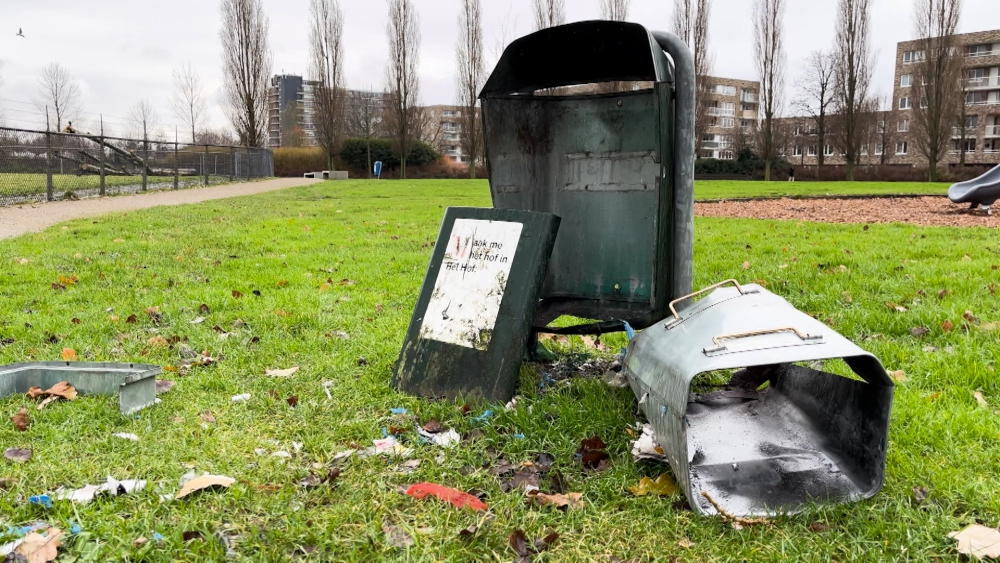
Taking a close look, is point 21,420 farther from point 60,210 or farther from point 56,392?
point 60,210

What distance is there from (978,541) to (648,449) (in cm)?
105

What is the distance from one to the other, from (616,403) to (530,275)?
0.71 m

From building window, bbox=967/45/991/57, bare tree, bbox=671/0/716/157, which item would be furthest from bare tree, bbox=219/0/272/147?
building window, bbox=967/45/991/57

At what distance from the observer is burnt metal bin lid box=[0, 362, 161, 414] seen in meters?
3.25

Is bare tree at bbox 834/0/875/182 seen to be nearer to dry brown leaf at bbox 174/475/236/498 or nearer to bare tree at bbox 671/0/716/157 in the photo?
bare tree at bbox 671/0/716/157

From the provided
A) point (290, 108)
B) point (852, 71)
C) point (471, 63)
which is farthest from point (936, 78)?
point (290, 108)

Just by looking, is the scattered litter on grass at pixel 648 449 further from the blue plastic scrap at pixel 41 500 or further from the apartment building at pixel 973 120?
the apartment building at pixel 973 120

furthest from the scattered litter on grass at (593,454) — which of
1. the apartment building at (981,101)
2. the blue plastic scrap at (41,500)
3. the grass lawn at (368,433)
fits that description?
the apartment building at (981,101)

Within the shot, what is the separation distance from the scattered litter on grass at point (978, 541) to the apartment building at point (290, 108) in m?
43.2

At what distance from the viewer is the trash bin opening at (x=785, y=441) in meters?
2.49

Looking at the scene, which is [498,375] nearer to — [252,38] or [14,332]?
[14,332]

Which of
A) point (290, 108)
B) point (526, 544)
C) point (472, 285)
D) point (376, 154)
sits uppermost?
point (290, 108)

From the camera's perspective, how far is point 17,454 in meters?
2.71

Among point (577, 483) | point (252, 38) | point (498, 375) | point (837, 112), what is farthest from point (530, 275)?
point (837, 112)
